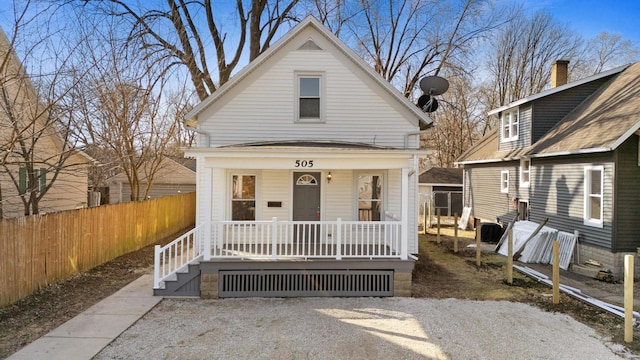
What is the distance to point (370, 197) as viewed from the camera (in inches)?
436

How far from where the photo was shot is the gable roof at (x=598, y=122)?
10.2m

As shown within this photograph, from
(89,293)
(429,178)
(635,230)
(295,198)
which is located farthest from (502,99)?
(89,293)

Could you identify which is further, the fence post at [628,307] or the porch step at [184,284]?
the porch step at [184,284]

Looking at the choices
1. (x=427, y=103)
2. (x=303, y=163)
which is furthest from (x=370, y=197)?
(x=427, y=103)

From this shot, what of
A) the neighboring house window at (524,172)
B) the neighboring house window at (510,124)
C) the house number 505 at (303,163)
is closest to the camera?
the house number 505 at (303,163)

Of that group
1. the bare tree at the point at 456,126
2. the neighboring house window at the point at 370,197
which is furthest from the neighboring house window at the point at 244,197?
the bare tree at the point at 456,126

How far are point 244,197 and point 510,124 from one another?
12320 millimetres

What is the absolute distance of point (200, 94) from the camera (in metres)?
18.7

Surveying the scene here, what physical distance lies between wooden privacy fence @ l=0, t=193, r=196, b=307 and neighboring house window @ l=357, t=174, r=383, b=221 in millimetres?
7278

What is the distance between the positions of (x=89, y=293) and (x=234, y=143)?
16.6ft

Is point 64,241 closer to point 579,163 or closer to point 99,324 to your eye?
point 99,324

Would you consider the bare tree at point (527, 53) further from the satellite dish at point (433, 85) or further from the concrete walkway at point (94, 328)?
the concrete walkway at point (94, 328)

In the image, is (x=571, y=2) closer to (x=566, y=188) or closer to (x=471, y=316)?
(x=566, y=188)

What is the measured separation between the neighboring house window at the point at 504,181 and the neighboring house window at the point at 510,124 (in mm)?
1525
